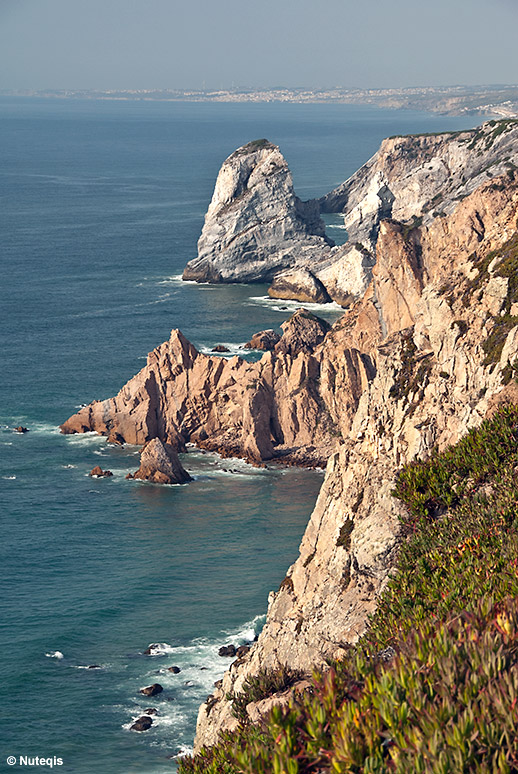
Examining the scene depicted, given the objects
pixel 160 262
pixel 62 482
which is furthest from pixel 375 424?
pixel 160 262

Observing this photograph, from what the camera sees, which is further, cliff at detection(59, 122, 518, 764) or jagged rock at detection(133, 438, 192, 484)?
jagged rock at detection(133, 438, 192, 484)

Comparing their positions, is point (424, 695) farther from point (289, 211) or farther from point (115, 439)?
point (289, 211)

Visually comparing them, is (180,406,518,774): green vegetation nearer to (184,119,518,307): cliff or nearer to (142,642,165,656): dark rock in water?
(142,642,165,656): dark rock in water

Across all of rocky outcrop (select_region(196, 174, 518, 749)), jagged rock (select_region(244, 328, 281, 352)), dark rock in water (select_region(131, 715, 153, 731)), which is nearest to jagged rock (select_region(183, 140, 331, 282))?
jagged rock (select_region(244, 328, 281, 352))

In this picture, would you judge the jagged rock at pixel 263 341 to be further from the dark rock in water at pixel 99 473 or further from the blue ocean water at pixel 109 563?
the dark rock in water at pixel 99 473

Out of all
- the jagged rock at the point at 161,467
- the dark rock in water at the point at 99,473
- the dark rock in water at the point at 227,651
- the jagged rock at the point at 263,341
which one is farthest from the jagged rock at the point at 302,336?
the dark rock in water at the point at 227,651

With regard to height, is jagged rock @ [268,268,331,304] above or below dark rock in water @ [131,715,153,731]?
above
